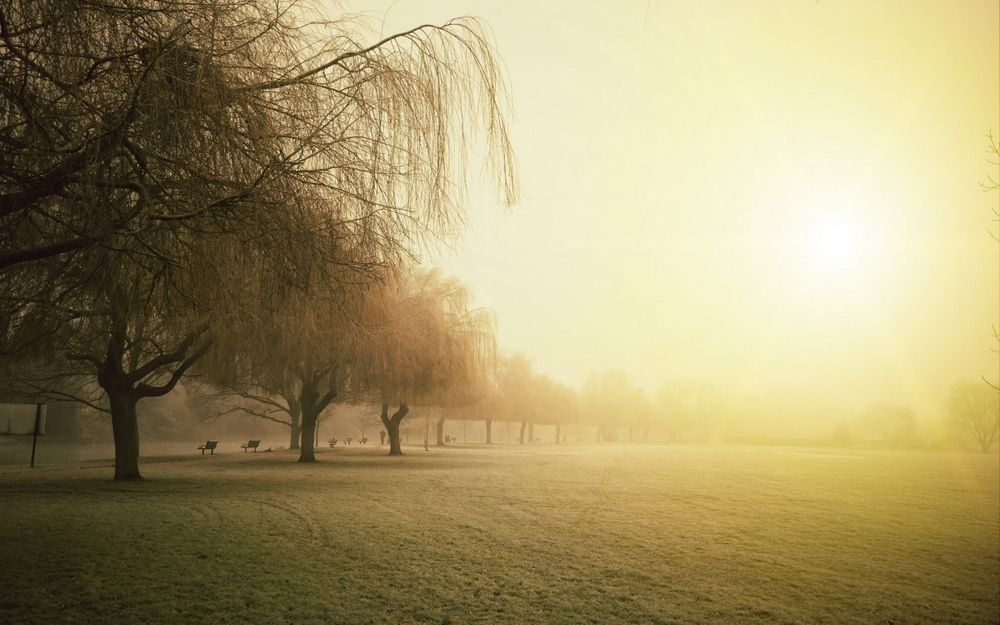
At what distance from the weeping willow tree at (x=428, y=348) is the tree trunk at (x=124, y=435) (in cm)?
661

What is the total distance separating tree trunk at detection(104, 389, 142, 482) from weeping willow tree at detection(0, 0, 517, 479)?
1331 cm

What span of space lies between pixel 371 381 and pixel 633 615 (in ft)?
62.1

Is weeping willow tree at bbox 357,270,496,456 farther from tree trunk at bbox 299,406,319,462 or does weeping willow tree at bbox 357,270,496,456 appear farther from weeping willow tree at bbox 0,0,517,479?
weeping willow tree at bbox 0,0,517,479

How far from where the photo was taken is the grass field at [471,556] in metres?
6.02

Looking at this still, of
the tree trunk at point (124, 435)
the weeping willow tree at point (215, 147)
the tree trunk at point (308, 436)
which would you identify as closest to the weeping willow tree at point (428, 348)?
the tree trunk at point (308, 436)

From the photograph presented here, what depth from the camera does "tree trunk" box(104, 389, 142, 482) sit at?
642 inches

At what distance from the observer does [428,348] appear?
23.7 m

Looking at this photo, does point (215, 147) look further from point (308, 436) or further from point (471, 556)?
point (308, 436)

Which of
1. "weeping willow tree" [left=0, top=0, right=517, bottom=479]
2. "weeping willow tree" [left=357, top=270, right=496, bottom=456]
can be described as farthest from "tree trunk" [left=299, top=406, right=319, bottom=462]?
"weeping willow tree" [left=0, top=0, right=517, bottom=479]

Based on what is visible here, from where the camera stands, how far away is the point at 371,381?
2380 centimetres

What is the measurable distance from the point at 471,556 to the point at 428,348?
51.6ft

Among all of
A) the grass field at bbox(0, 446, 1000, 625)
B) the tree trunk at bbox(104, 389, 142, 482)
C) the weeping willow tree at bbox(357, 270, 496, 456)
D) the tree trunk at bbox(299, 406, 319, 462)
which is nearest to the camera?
the grass field at bbox(0, 446, 1000, 625)

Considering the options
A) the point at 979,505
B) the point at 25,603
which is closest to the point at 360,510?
the point at 25,603

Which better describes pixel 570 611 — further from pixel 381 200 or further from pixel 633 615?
pixel 381 200
